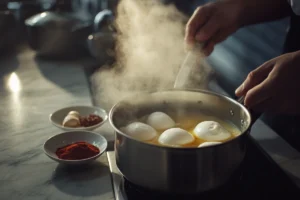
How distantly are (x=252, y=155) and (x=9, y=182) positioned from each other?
67cm

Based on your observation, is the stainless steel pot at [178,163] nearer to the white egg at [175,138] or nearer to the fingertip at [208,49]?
the white egg at [175,138]

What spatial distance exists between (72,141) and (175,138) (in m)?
0.32

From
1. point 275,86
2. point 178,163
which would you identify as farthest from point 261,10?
point 178,163

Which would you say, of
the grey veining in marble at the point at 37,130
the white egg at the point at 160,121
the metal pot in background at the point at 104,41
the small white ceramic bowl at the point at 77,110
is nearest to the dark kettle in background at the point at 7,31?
the grey veining in marble at the point at 37,130

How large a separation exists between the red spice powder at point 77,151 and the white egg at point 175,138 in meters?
0.19

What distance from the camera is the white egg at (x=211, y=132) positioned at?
100 centimetres

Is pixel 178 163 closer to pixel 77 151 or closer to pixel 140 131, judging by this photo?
pixel 140 131

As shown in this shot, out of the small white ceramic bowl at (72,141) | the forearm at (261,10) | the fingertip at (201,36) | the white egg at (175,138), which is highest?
the forearm at (261,10)

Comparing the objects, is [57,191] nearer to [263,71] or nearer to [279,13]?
[263,71]

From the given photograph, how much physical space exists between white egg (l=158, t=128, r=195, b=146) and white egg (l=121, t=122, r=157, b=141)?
0.03m

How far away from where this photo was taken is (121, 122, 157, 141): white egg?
38.9 inches

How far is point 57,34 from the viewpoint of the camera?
1.82 m

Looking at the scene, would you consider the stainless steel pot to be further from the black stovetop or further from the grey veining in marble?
the grey veining in marble

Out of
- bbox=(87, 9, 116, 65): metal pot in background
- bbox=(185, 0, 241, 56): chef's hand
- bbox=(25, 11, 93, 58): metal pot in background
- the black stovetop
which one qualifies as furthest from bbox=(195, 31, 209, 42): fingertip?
bbox=(25, 11, 93, 58): metal pot in background
